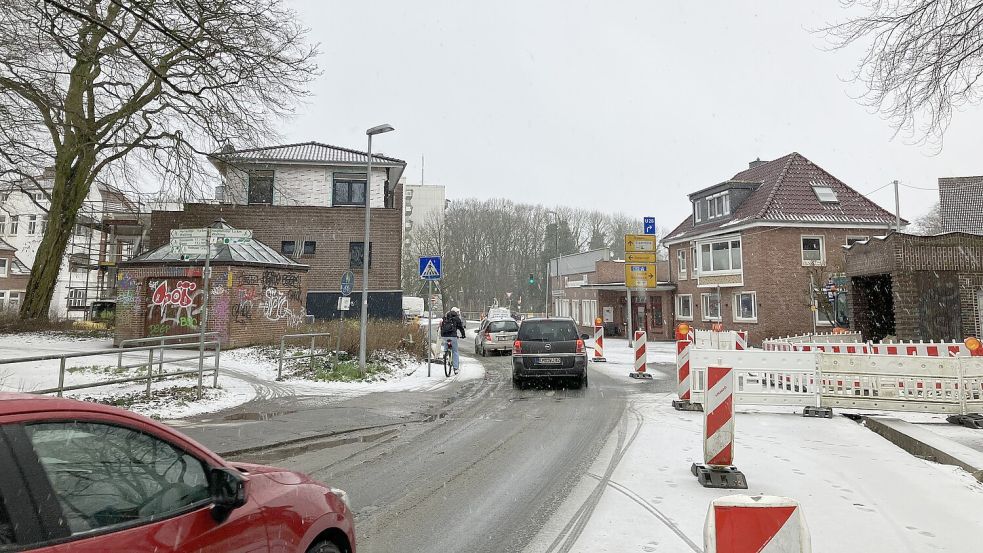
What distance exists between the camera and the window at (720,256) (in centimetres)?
3128

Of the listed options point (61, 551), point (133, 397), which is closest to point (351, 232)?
point (133, 397)

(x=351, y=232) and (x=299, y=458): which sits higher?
(x=351, y=232)

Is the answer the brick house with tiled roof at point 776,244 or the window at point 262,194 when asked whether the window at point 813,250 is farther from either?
the window at point 262,194

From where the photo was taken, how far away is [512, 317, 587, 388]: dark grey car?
498 inches

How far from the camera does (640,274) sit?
24141mm

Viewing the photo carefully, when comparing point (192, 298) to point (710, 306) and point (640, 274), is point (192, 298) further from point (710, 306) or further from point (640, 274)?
point (710, 306)

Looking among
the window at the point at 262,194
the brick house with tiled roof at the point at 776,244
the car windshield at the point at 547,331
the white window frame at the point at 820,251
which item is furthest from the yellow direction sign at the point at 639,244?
the window at the point at 262,194

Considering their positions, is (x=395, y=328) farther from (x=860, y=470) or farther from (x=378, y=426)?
(x=860, y=470)

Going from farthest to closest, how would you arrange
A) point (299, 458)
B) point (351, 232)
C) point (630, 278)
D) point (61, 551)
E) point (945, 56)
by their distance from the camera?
point (351, 232) < point (630, 278) < point (945, 56) < point (299, 458) < point (61, 551)

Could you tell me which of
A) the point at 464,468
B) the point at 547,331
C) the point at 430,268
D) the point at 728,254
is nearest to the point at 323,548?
the point at 464,468

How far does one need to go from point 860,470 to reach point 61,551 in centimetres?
715

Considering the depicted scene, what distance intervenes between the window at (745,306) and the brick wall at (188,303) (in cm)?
2413

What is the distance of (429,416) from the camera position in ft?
31.4

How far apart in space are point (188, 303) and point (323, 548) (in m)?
18.3
